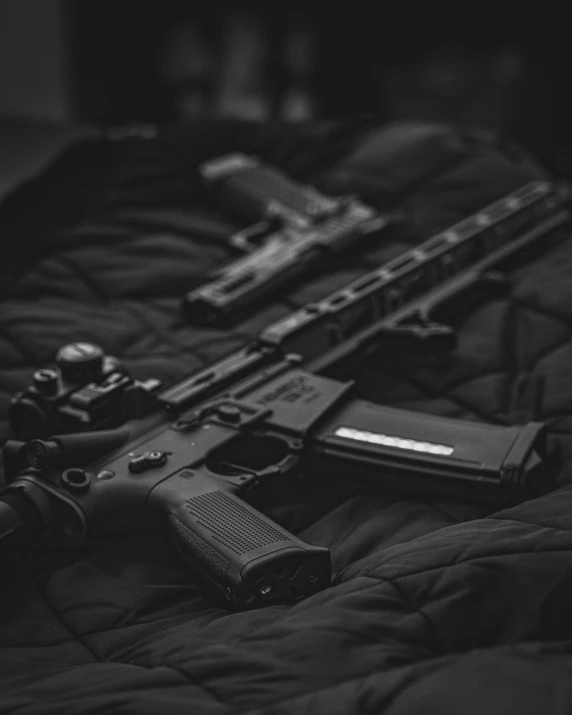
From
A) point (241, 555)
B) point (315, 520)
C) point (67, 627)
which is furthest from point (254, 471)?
point (67, 627)

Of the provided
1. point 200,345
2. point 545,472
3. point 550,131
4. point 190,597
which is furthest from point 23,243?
point 550,131

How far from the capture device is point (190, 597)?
4.48 ft

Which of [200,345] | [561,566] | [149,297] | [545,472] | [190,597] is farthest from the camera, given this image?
[149,297]

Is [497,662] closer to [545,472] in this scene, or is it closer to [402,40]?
[545,472]

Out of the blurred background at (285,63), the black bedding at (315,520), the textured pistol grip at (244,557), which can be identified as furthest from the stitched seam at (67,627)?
the blurred background at (285,63)

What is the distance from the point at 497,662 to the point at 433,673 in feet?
0.22

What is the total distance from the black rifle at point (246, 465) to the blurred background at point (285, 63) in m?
2.60

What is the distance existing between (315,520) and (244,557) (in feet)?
0.97

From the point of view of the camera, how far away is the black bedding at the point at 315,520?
3.35ft

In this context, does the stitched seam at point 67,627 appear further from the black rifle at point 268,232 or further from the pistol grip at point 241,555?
the black rifle at point 268,232

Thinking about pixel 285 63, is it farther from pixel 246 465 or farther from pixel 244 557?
pixel 244 557

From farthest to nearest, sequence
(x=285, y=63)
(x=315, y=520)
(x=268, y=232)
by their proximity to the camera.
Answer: (x=285, y=63)
(x=268, y=232)
(x=315, y=520)

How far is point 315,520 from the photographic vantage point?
5.05 feet

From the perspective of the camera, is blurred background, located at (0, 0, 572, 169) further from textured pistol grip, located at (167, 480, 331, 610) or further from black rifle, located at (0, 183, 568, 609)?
textured pistol grip, located at (167, 480, 331, 610)
